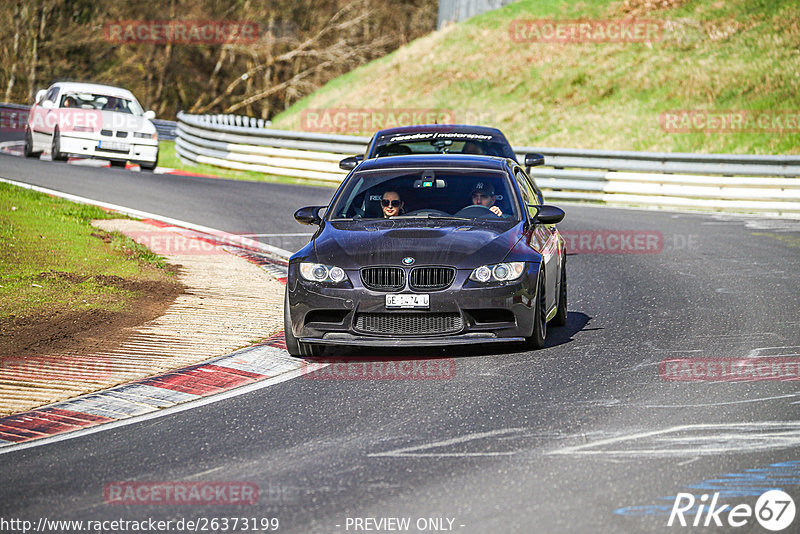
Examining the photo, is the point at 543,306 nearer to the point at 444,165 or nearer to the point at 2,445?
the point at 444,165

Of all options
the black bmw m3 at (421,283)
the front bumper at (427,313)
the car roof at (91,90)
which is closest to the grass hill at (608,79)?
the car roof at (91,90)

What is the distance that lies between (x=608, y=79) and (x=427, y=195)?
28.9 metres

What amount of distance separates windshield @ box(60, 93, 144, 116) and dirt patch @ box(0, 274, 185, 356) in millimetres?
14126

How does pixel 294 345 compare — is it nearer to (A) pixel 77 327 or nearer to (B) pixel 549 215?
(A) pixel 77 327

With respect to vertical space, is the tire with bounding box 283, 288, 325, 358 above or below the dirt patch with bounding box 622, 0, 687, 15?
below

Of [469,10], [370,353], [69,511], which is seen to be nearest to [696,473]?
[69,511]

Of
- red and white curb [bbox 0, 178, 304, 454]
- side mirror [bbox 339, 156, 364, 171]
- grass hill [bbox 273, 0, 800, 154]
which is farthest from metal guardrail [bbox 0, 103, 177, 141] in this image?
red and white curb [bbox 0, 178, 304, 454]

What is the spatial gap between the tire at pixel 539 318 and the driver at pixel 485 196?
1.03m

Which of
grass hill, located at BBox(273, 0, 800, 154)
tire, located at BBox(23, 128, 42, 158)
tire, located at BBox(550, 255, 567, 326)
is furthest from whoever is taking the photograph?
grass hill, located at BBox(273, 0, 800, 154)

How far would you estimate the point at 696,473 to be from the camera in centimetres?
591

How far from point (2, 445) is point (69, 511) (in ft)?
4.73

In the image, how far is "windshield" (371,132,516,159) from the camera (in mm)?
16250

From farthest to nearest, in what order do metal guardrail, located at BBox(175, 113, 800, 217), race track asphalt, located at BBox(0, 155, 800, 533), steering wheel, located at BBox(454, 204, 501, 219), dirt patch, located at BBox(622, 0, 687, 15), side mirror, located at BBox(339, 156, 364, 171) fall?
dirt patch, located at BBox(622, 0, 687, 15), metal guardrail, located at BBox(175, 113, 800, 217), side mirror, located at BBox(339, 156, 364, 171), steering wheel, located at BBox(454, 204, 501, 219), race track asphalt, located at BBox(0, 155, 800, 533)

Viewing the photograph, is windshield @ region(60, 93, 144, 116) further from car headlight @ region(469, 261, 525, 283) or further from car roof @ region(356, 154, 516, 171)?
car headlight @ region(469, 261, 525, 283)
